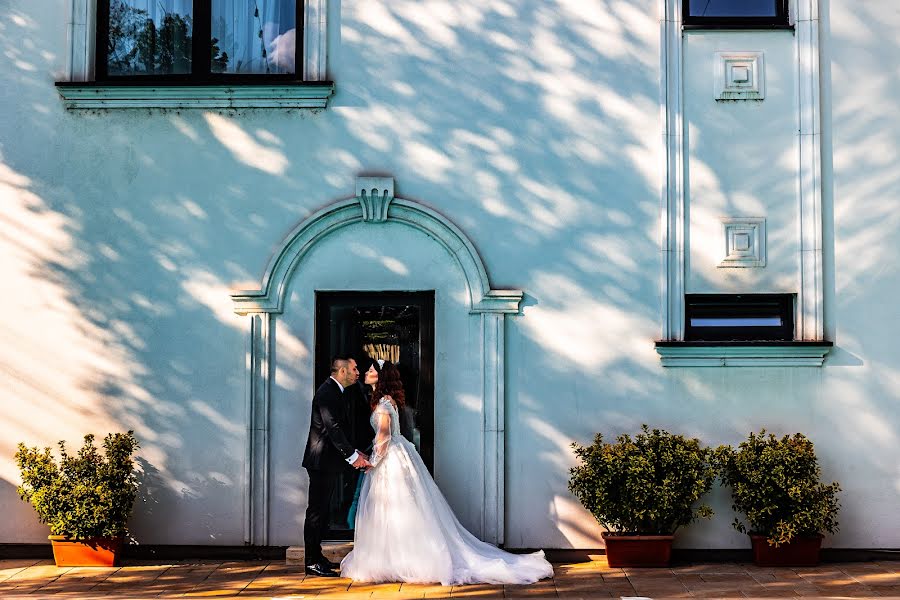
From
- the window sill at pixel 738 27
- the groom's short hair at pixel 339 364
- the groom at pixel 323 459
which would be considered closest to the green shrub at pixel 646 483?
the groom at pixel 323 459

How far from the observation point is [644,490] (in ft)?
30.1

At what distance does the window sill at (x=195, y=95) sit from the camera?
9.92 meters

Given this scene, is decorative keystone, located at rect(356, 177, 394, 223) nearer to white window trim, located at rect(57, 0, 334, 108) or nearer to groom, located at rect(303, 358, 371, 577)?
white window trim, located at rect(57, 0, 334, 108)

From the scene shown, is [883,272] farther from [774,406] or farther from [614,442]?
[614,442]

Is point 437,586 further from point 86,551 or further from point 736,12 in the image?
point 736,12

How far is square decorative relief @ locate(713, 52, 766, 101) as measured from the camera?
32.7 feet

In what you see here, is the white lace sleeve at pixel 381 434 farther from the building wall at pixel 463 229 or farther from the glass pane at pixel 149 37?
the glass pane at pixel 149 37

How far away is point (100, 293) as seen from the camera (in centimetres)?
998

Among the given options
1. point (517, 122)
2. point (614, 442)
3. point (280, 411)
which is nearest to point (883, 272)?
point (614, 442)

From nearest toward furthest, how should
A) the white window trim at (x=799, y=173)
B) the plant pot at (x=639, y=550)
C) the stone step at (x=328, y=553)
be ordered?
the plant pot at (x=639, y=550), the stone step at (x=328, y=553), the white window trim at (x=799, y=173)

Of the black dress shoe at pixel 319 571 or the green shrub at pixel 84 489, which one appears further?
the green shrub at pixel 84 489

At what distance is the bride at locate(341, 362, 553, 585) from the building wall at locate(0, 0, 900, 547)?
61 centimetres

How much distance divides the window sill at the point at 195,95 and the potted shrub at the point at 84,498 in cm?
306

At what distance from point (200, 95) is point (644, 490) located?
5314 mm
